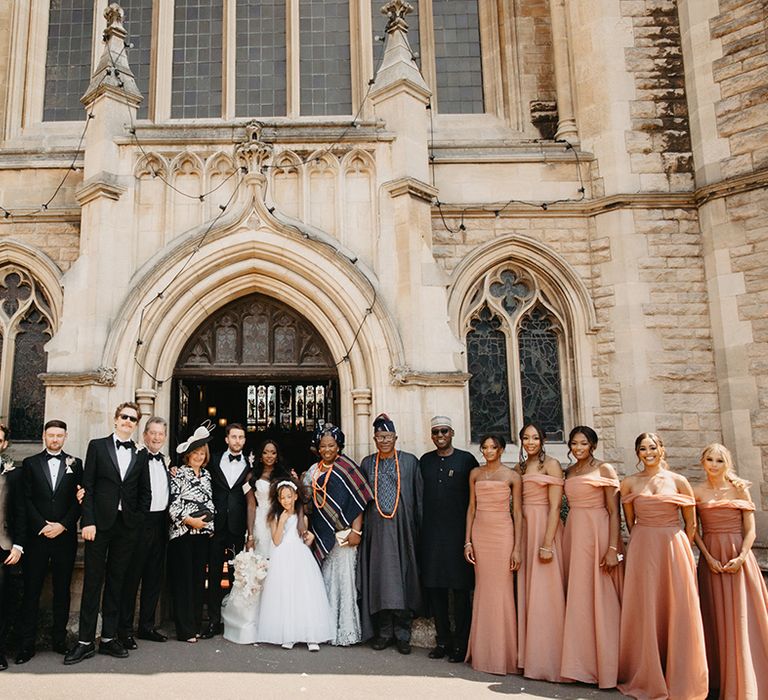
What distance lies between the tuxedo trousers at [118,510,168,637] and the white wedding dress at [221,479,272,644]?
63 cm

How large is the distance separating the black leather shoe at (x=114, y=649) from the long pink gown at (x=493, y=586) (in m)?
2.67

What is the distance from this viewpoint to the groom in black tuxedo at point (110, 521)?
5332 mm

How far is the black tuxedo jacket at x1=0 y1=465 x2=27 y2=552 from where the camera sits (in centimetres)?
517

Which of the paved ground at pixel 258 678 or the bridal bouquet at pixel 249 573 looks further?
the bridal bouquet at pixel 249 573

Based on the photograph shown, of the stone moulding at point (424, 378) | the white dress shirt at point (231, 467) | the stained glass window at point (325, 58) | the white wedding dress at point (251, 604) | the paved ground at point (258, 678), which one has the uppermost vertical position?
the stained glass window at point (325, 58)

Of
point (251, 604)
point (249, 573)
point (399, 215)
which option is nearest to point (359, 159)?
point (399, 215)

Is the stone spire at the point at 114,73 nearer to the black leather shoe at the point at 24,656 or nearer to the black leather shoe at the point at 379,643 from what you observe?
the black leather shoe at the point at 24,656

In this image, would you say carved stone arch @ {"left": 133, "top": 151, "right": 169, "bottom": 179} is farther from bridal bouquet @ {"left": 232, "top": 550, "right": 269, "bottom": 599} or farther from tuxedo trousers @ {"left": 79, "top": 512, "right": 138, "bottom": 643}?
bridal bouquet @ {"left": 232, "top": 550, "right": 269, "bottom": 599}

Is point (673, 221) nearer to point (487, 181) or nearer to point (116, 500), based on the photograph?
point (487, 181)

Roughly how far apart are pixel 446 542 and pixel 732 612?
2.10 meters

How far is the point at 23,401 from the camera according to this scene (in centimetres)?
839

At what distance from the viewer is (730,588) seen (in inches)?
188

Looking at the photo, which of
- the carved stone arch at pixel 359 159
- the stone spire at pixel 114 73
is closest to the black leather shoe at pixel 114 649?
the carved stone arch at pixel 359 159

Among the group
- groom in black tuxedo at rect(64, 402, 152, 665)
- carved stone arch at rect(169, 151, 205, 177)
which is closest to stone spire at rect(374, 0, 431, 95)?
carved stone arch at rect(169, 151, 205, 177)
